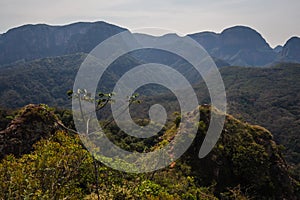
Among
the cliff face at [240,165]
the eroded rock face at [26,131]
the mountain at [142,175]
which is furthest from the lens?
the cliff face at [240,165]

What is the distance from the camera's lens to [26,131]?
1455 cm

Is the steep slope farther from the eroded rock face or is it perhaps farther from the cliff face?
the eroded rock face

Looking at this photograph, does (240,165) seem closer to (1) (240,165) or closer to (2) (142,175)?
(1) (240,165)

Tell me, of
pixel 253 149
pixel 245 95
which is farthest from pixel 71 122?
pixel 245 95

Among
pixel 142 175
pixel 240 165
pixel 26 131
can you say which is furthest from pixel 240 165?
pixel 26 131

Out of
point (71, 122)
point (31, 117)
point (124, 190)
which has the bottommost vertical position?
point (71, 122)

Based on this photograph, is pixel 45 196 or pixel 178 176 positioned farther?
pixel 178 176

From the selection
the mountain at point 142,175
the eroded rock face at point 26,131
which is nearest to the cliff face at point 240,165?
the mountain at point 142,175

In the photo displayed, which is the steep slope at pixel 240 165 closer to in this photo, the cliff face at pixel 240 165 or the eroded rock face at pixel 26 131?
the cliff face at pixel 240 165

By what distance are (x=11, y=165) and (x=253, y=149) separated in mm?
13734

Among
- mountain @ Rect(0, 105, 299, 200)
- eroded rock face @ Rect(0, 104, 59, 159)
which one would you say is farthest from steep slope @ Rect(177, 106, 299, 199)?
eroded rock face @ Rect(0, 104, 59, 159)

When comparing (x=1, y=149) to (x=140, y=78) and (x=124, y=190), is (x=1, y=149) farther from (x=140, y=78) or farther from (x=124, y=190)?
(x=140, y=78)

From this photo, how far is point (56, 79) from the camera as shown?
14188cm

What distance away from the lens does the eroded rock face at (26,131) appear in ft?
45.8
